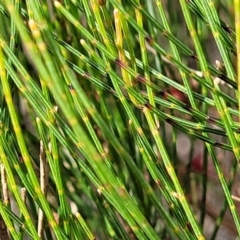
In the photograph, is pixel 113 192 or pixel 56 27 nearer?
pixel 113 192

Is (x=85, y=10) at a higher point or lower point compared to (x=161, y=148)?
higher

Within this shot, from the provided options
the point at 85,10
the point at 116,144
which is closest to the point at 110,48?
the point at 85,10

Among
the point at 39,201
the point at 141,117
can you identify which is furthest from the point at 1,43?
the point at 141,117

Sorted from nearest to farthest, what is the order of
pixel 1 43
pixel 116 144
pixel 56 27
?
pixel 116 144 → pixel 1 43 → pixel 56 27

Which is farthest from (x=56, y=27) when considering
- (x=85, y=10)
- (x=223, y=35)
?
(x=223, y=35)

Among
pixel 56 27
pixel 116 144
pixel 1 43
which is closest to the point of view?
pixel 116 144

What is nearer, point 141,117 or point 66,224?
point 66,224

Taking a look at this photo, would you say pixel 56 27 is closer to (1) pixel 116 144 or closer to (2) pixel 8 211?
(2) pixel 8 211

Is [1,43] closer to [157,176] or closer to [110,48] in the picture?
[110,48]

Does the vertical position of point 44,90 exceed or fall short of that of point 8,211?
it exceeds it
